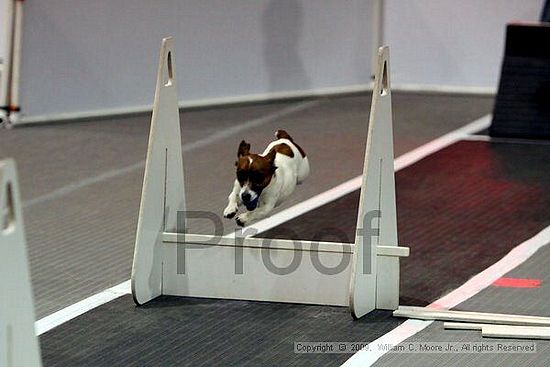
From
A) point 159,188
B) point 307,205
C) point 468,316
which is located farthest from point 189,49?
point 468,316

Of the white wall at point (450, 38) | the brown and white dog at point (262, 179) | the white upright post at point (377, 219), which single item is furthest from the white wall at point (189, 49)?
the white upright post at point (377, 219)

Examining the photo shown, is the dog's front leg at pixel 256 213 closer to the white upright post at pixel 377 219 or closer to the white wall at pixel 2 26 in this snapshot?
the white upright post at pixel 377 219

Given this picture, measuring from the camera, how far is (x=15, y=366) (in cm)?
333

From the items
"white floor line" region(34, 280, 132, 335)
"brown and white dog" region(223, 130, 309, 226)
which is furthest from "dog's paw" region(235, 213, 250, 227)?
"white floor line" region(34, 280, 132, 335)

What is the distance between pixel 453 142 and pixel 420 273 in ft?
10.2

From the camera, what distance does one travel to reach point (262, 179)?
469 cm

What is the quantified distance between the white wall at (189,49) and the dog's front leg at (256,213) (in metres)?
4.20

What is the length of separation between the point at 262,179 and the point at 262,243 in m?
0.29

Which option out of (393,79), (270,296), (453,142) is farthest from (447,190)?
(393,79)

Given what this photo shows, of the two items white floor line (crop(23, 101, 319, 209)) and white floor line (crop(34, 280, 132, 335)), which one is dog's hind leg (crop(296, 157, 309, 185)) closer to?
white floor line (crop(34, 280, 132, 335))

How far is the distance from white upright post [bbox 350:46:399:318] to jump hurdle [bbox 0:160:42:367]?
5.15 ft

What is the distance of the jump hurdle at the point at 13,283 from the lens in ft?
10.6

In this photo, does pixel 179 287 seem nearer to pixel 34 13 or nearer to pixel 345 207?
pixel 345 207

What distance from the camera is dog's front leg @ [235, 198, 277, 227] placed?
473cm
